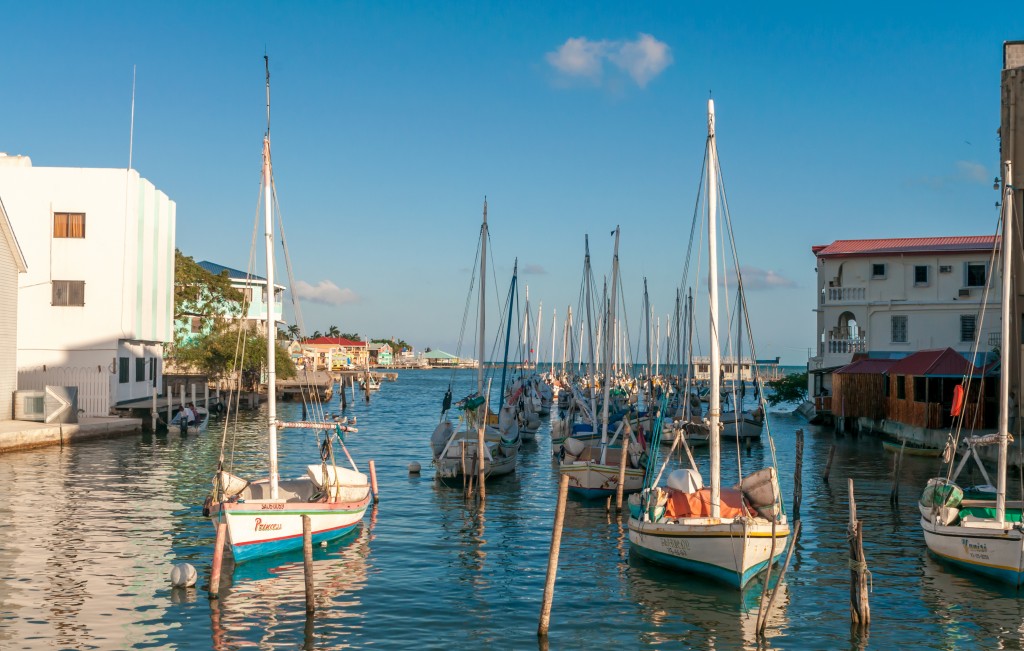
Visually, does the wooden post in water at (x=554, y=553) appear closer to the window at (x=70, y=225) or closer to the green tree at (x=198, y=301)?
the window at (x=70, y=225)

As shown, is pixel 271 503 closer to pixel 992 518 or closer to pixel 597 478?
pixel 597 478

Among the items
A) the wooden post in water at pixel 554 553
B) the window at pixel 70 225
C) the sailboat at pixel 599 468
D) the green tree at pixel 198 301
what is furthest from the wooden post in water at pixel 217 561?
the green tree at pixel 198 301

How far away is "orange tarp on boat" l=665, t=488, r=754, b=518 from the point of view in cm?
2191

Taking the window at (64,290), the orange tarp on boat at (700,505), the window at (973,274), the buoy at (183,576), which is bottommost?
the buoy at (183,576)

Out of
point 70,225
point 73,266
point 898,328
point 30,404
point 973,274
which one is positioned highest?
point 70,225

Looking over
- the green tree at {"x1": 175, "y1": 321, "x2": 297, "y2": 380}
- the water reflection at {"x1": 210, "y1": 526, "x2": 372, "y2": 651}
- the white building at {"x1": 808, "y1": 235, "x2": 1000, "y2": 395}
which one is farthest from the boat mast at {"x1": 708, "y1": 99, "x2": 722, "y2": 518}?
the green tree at {"x1": 175, "y1": 321, "x2": 297, "y2": 380}

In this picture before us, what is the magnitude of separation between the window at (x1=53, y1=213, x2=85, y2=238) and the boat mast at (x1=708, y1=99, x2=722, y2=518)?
43751 mm

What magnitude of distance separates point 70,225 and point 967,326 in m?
55.0

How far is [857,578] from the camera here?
1797 centimetres

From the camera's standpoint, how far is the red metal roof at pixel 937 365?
149 feet

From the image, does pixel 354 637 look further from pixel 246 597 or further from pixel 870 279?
pixel 870 279

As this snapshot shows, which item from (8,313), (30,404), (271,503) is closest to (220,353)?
(30,404)

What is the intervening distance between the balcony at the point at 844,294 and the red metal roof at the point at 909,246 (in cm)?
227

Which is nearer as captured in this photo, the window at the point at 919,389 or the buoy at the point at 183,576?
the buoy at the point at 183,576
